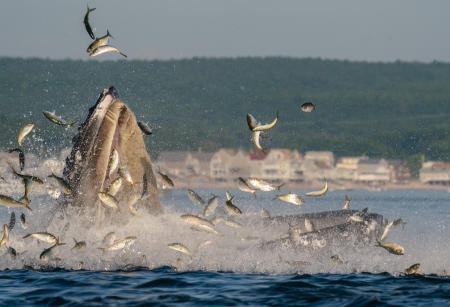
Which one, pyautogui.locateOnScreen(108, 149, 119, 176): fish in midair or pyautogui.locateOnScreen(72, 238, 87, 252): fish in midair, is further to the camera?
pyautogui.locateOnScreen(108, 149, 119, 176): fish in midair

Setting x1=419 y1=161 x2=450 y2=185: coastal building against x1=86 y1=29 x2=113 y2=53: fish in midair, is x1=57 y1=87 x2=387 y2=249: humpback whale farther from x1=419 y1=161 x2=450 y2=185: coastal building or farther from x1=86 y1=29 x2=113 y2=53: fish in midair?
x1=419 y1=161 x2=450 y2=185: coastal building

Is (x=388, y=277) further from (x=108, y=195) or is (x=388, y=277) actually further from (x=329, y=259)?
(x=108, y=195)

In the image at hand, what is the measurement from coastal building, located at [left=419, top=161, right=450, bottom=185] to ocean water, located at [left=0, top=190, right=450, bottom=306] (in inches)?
7161

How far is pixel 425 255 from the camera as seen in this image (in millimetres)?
17406

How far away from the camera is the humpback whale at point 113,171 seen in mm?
15914

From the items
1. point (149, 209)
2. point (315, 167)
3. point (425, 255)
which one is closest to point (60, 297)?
point (149, 209)

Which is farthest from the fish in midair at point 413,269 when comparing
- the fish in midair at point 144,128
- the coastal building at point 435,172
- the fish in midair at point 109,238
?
the coastal building at point 435,172

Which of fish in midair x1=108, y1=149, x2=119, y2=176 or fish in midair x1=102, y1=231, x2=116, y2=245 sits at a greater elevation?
fish in midair x1=108, y1=149, x2=119, y2=176

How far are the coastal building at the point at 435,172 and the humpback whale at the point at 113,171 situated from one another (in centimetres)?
18413

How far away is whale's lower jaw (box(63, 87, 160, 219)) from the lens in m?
15.9

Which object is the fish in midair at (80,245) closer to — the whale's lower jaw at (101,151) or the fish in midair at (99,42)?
the whale's lower jaw at (101,151)

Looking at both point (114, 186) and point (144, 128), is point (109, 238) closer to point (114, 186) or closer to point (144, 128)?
point (114, 186)

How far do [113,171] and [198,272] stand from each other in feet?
8.69

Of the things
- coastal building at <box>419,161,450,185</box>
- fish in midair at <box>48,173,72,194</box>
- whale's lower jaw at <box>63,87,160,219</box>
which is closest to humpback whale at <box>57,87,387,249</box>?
whale's lower jaw at <box>63,87,160,219</box>
